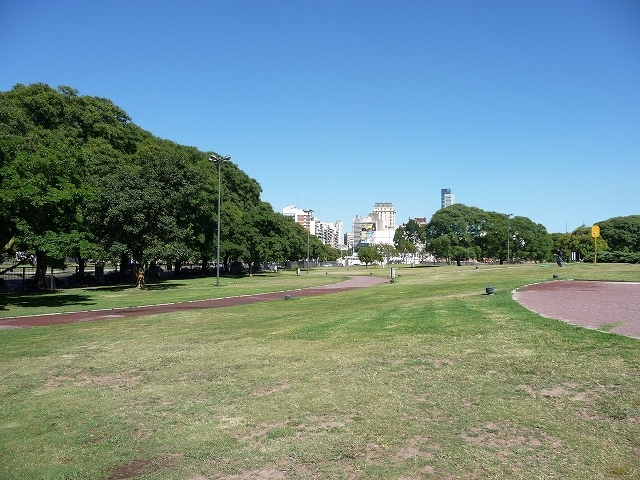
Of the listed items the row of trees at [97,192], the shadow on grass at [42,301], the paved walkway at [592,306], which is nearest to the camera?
the paved walkway at [592,306]

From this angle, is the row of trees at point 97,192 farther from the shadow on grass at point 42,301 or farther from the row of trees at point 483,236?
the row of trees at point 483,236

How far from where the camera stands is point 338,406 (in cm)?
671

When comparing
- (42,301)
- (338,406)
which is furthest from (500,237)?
(338,406)

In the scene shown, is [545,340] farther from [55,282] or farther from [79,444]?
[55,282]

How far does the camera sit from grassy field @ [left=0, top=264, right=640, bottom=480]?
503 centimetres

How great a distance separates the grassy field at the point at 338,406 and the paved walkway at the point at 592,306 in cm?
99

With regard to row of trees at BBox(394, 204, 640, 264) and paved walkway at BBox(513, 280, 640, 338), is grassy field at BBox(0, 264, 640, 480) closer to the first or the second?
paved walkway at BBox(513, 280, 640, 338)

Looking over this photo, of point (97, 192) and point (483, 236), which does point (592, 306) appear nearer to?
point (97, 192)

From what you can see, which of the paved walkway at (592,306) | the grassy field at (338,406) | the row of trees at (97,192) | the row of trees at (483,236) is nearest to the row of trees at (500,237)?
the row of trees at (483,236)

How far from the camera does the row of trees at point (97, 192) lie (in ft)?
78.8

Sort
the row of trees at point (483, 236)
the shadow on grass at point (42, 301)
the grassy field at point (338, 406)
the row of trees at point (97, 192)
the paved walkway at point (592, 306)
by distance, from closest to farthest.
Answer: the grassy field at point (338, 406), the paved walkway at point (592, 306), the row of trees at point (97, 192), the shadow on grass at point (42, 301), the row of trees at point (483, 236)

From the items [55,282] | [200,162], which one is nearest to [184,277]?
[200,162]

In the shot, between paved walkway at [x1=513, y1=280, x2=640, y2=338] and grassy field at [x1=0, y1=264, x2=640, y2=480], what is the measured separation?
99 cm

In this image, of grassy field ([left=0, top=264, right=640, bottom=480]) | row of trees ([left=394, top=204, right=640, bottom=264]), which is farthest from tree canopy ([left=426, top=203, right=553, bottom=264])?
grassy field ([left=0, top=264, right=640, bottom=480])
